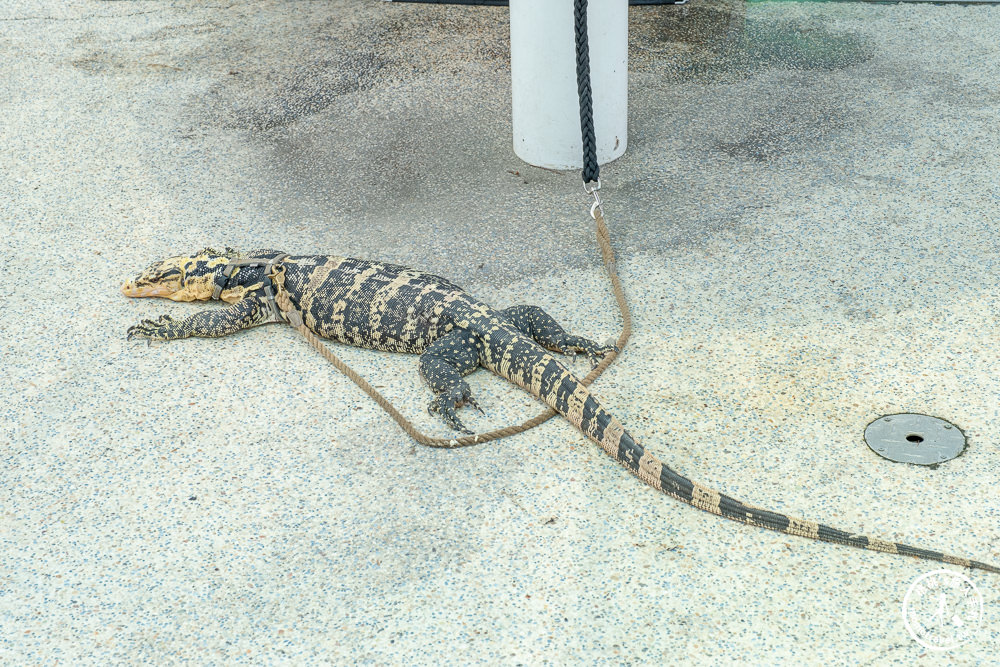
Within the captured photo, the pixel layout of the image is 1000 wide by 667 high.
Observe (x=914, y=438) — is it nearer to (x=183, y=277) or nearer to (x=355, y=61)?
(x=183, y=277)

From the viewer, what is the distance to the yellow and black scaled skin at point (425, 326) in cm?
434

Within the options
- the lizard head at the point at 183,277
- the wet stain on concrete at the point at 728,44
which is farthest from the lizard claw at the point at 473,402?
the wet stain on concrete at the point at 728,44

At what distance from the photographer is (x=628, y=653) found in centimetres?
347

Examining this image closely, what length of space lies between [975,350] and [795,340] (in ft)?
2.90

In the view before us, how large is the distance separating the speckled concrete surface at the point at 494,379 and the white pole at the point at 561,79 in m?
0.24

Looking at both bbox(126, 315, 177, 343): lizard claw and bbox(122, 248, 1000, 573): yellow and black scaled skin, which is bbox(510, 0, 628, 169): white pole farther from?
bbox(126, 315, 177, 343): lizard claw

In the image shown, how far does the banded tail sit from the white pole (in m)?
Answer: 2.38

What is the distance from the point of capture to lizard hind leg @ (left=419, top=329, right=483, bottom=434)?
464 centimetres

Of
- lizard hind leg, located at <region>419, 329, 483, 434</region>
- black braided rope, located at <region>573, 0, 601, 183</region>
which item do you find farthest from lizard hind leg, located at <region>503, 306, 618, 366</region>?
black braided rope, located at <region>573, 0, 601, 183</region>

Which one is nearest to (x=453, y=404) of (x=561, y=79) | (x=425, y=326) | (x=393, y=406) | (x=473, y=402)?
(x=473, y=402)

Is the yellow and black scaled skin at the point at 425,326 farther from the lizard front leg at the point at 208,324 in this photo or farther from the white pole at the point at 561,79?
the white pole at the point at 561,79

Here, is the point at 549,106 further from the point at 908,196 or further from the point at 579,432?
the point at 579,432

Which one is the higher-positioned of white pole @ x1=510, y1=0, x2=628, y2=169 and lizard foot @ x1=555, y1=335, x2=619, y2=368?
white pole @ x1=510, y1=0, x2=628, y2=169

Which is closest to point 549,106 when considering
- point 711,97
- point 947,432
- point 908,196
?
point 711,97
